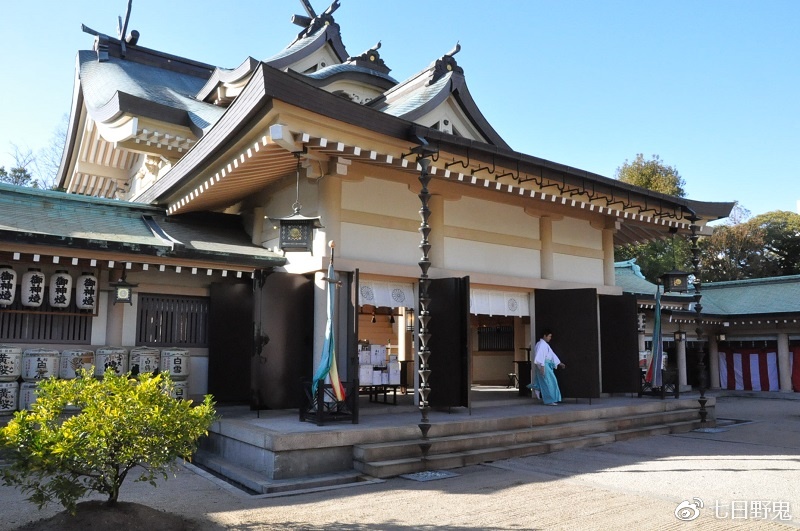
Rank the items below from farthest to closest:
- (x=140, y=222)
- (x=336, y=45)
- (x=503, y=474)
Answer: (x=336, y=45) < (x=140, y=222) < (x=503, y=474)

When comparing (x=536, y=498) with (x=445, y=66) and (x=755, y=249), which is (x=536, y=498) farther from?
(x=755, y=249)

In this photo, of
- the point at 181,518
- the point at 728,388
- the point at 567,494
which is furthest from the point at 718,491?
the point at 728,388

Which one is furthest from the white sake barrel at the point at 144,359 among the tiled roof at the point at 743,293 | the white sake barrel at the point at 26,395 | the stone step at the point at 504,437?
the tiled roof at the point at 743,293

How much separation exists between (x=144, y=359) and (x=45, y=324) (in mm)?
1479

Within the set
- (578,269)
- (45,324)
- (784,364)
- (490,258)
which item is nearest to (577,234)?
(578,269)

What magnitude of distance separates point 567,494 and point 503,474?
3.68 feet

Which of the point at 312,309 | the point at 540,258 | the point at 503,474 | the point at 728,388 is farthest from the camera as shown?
the point at 728,388

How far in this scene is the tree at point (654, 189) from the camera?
29.2 metres

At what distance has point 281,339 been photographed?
9047 millimetres

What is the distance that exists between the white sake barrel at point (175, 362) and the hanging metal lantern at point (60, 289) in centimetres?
160

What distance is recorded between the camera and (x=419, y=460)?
23.7 feet

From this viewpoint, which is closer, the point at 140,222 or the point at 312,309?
the point at 312,309

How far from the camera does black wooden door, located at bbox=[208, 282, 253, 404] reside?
32.8 ft

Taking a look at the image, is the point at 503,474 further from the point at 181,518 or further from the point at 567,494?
the point at 181,518
